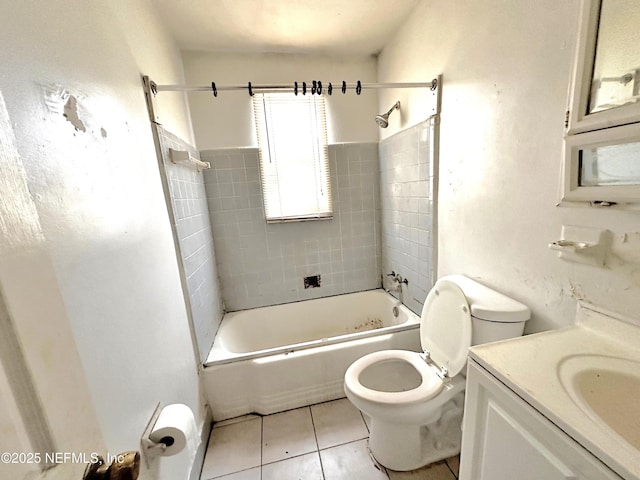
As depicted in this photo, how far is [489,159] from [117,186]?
4.77 feet

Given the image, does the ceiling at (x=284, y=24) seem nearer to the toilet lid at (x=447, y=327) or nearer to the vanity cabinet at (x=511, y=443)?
the toilet lid at (x=447, y=327)

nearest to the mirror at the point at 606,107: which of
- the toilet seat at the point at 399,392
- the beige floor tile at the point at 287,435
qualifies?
the toilet seat at the point at 399,392

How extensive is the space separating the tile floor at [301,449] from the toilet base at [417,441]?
0.04 meters

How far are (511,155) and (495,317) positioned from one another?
64cm

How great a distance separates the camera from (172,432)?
87 centimetres

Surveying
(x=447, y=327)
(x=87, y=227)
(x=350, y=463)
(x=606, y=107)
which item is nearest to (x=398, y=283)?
(x=447, y=327)

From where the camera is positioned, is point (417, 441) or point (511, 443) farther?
point (417, 441)

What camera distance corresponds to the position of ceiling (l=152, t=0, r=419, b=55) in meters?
1.44

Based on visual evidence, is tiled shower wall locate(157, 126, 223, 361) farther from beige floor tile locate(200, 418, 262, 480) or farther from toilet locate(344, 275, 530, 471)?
toilet locate(344, 275, 530, 471)

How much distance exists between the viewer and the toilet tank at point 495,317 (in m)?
1.01

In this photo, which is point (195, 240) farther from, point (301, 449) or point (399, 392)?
point (399, 392)

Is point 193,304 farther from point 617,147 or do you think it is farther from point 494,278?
point 617,147

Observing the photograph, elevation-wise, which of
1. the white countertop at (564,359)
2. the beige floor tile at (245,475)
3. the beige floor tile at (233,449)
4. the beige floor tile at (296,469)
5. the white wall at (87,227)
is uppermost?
the white wall at (87,227)

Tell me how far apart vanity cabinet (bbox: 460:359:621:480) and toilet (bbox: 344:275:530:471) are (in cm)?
33
